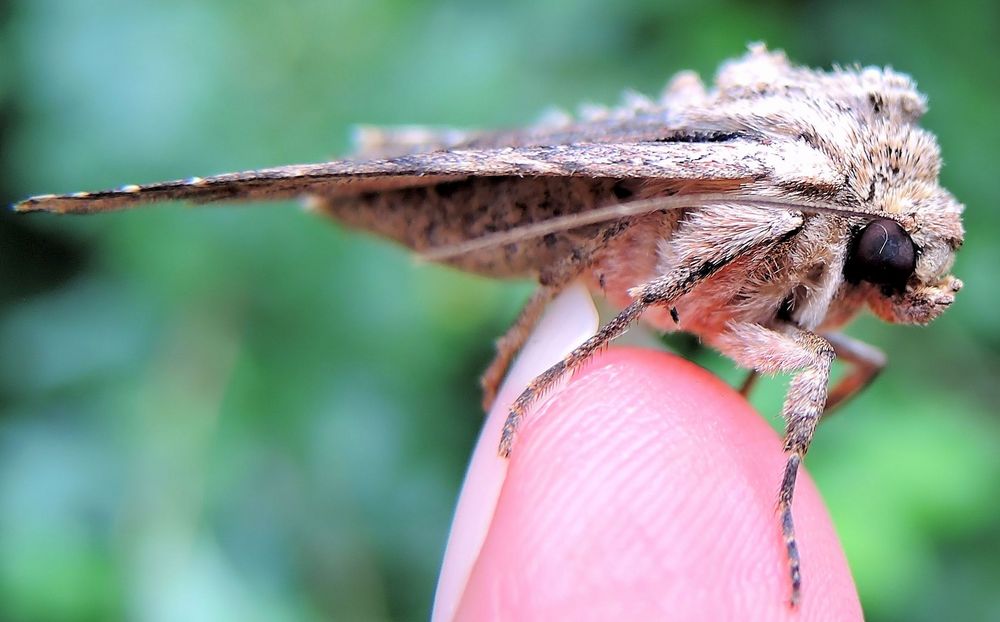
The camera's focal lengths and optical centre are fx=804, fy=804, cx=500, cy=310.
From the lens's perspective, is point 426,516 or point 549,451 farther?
point 426,516

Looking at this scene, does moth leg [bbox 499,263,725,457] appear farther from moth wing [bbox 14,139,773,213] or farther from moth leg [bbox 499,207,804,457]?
moth wing [bbox 14,139,773,213]

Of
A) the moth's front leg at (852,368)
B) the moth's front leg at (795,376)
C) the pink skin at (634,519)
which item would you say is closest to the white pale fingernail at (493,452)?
the pink skin at (634,519)

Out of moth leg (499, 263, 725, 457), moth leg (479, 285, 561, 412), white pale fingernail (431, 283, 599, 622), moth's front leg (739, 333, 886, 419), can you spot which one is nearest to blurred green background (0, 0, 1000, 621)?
moth's front leg (739, 333, 886, 419)

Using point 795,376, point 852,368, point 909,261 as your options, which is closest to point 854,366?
point 852,368

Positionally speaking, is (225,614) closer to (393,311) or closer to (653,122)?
(393,311)

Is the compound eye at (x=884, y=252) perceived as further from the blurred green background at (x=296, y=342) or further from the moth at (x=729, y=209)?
the blurred green background at (x=296, y=342)

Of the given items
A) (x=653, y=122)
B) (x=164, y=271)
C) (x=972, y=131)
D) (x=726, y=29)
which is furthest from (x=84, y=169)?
(x=972, y=131)

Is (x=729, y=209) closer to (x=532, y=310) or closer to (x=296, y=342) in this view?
(x=532, y=310)
